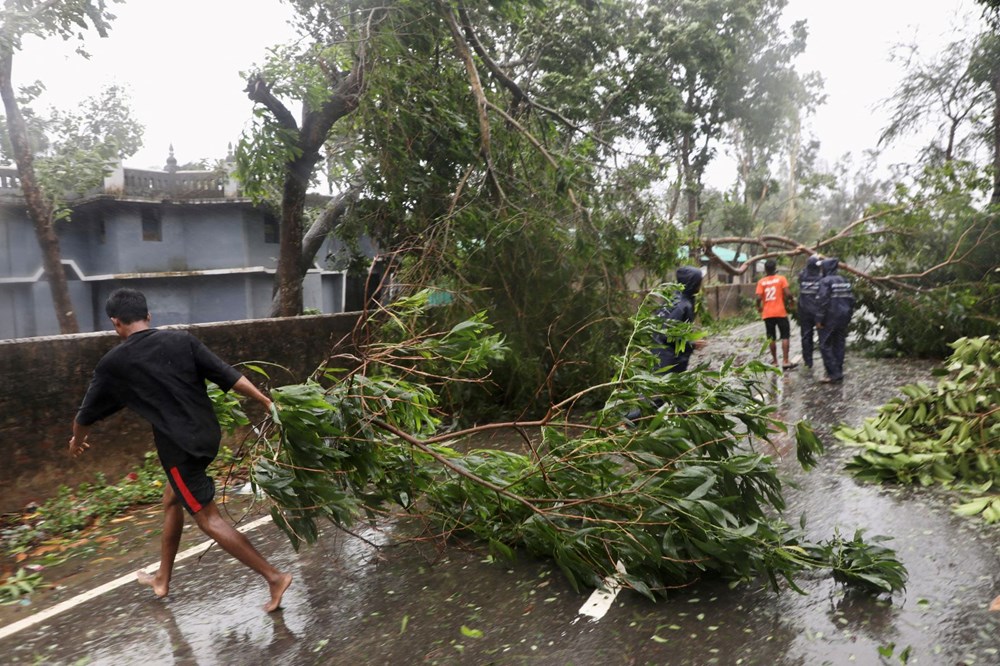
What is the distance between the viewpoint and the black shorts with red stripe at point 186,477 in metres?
4.12

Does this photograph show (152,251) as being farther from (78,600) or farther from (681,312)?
(78,600)

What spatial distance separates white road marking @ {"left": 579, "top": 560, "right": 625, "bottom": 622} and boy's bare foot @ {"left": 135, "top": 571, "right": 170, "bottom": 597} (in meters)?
2.45

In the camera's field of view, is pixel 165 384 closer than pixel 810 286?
Yes

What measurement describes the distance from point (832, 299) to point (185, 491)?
32.3 feet

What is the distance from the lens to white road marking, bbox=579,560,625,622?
4.05 metres

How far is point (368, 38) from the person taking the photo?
9812 mm

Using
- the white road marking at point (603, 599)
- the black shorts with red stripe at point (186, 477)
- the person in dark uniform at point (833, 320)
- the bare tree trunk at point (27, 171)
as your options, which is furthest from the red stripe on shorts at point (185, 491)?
the bare tree trunk at point (27, 171)

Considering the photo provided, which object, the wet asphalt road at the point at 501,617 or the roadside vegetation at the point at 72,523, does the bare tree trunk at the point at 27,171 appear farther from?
the wet asphalt road at the point at 501,617

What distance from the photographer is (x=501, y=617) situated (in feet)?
13.3

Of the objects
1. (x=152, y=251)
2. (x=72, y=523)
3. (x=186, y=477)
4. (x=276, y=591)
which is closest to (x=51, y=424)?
(x=72, y=523)

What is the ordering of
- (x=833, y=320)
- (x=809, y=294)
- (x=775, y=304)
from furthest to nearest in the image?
(x=775, y=304) → (x=809, y=294) → (x=833, y=320)

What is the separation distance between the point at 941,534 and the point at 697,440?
1850 millimetres

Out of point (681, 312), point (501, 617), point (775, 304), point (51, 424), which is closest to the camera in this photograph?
point (501, 617)

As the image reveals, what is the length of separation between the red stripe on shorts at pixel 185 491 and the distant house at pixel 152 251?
1845 cm
